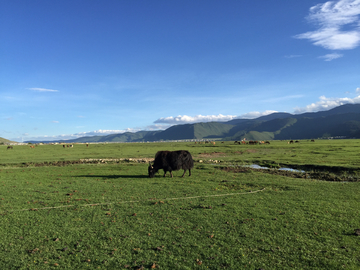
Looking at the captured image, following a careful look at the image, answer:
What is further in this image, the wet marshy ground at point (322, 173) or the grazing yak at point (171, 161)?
the wet marshy ground at point (322, 173)

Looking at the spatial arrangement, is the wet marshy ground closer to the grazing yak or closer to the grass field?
the grazing yak

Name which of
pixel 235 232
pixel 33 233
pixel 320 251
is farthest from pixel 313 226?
pixel 33 233

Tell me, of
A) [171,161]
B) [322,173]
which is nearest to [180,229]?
[171,161]

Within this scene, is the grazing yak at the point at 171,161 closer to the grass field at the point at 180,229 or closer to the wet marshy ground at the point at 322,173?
the grass field at the point at 180,229

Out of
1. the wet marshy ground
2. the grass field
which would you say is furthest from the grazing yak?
the wet marshy ground

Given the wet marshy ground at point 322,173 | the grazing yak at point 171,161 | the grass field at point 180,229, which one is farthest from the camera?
the wet marshy ground at point 322,173

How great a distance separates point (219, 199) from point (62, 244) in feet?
28.9

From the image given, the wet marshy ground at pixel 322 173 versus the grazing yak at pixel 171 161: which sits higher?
the grazing yak at pixel 171 161

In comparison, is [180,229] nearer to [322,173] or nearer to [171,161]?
[171,161]

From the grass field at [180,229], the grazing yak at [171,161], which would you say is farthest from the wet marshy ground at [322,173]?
the grass field at [180,229]

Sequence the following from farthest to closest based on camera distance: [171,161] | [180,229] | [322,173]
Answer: [322,173] → [171,161] → [180,229]

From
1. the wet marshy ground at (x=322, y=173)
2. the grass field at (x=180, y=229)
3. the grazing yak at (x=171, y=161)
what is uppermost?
the grazing yak at (x=171, y=161)

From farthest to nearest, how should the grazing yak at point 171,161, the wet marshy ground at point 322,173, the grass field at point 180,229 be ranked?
the wet marshy ground at point 322,173, the grazing yak at point 171,161, the grass field at point 180,229

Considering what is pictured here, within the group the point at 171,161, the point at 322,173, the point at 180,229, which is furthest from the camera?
the point at 322,173
